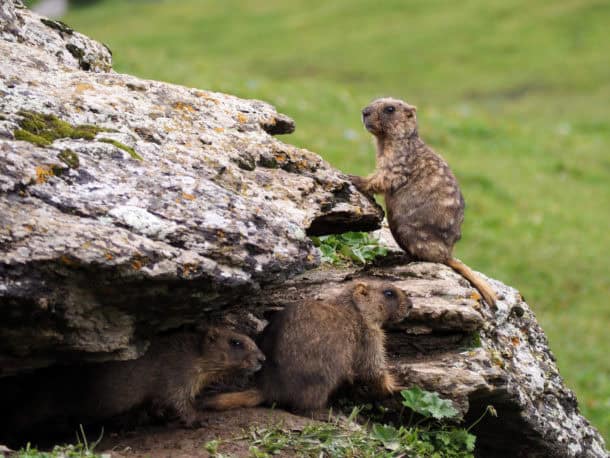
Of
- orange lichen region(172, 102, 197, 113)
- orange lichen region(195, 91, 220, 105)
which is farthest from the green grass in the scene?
orange lichen region(195, 91, 220, 105)

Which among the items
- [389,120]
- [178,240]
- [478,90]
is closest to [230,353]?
[178,240]

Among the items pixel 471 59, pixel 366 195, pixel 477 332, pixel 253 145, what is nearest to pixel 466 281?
pixel 477 332

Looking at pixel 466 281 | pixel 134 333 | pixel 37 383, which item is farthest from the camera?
pixel 466 281

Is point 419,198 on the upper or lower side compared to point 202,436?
upper

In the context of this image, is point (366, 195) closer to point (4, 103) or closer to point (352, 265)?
point (352, 265)

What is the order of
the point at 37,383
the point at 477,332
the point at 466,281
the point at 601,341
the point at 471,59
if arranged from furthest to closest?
the point at 471,59, the point at 601,341, the point at 466,281, the point at 477,332, the point at 37,383

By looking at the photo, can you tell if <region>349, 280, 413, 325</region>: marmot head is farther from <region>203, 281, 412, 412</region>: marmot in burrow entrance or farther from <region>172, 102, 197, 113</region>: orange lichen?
<region>172, 102, 197, 113</region>: orange lichen

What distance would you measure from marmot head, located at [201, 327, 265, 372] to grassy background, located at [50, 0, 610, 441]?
6.73 metres

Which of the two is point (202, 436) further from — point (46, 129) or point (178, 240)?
point (46, 129)

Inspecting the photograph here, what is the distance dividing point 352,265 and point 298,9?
43.0 metres

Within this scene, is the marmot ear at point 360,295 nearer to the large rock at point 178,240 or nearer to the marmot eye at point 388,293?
the marmot eye at point 388,293

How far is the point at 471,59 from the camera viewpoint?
126 ft

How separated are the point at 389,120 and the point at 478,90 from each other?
89.0ft

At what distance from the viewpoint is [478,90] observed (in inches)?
1369
